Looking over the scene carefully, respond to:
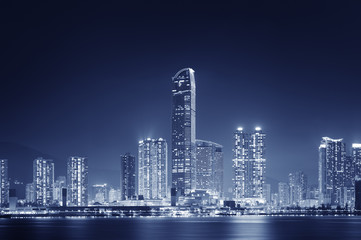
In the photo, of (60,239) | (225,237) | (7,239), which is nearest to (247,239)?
(225,237)

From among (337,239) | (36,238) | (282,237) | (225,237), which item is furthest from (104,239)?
(337,239)

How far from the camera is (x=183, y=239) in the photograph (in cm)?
14825

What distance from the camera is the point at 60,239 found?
484 ft

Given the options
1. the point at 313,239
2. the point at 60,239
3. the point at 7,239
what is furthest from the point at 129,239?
the point at 313,239

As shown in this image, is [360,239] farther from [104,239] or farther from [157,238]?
[104,239]

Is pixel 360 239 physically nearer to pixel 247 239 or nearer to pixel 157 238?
pixel 247 239

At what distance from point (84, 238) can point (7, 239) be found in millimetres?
16287

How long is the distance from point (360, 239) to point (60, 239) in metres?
61.6

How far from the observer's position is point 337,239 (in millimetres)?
145875

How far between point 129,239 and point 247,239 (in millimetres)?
24060

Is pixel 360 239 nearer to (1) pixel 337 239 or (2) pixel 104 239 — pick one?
(1) pixel 337 239

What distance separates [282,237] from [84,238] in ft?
138

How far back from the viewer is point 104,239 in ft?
470

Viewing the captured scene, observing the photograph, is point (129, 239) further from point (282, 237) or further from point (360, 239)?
point (360, 239)
